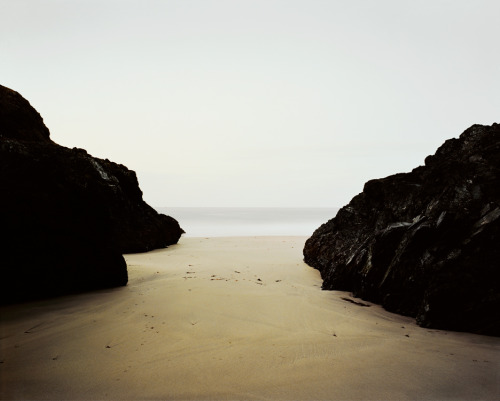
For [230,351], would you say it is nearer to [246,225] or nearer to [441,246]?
[441,246]

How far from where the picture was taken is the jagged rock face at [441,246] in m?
3.45

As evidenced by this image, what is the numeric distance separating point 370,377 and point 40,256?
13.5ft

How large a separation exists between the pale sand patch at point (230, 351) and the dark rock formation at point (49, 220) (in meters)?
0.37

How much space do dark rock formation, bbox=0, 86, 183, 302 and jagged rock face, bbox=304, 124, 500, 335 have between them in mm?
3807

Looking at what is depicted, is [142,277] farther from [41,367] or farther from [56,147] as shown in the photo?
[41,367]

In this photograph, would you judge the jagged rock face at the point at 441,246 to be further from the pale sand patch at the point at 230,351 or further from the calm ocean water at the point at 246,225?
the calm ocean water at the point at 246,225

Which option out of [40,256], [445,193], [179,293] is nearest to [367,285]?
[445,193]

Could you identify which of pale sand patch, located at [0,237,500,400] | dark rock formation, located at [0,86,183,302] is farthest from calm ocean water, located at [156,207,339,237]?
pale sand patch, located at [0,237,500,400]

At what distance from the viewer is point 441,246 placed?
156 inches

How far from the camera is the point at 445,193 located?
4434 mm

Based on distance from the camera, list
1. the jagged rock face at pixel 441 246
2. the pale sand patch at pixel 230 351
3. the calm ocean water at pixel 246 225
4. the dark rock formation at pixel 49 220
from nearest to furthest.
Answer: the pale sand patch at pixel 230 351 < the jagged rock face at pixel 441 246 < the dark rock formation at pixel 49 220 < the calm ocean water at pixel 246 225

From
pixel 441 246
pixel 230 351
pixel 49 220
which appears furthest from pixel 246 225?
pixel 230 351

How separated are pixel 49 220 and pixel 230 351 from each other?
316 centimetres

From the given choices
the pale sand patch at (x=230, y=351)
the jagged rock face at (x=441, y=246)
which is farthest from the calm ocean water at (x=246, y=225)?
the pale sand patch at (x=230, y=351)
